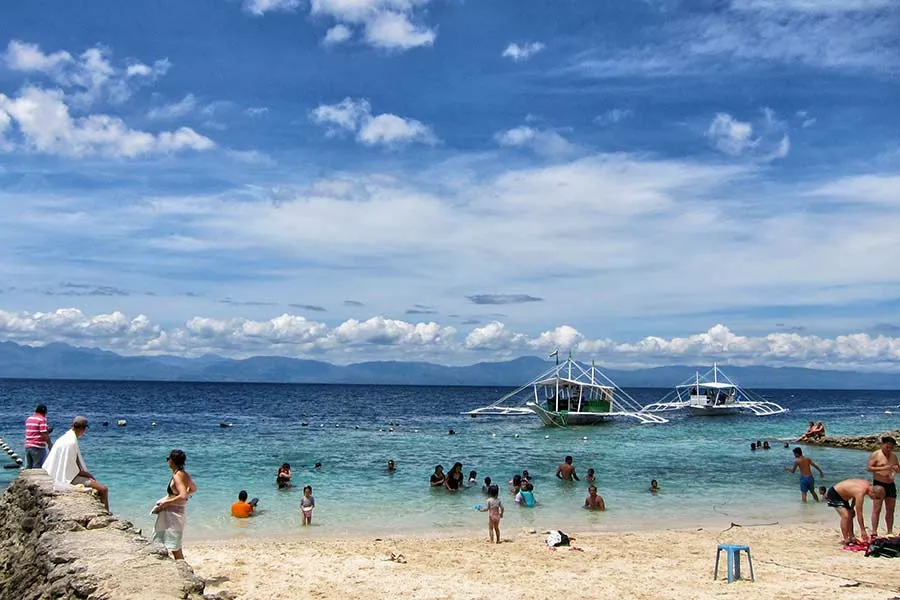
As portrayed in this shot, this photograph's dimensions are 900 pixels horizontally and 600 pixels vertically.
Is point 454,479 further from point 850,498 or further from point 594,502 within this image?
point 850,498

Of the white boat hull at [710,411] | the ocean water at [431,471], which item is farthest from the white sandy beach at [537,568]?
the white boat hull at [710,411]

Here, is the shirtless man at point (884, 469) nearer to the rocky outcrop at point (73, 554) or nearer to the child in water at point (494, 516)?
the child in water at point (494, 516)

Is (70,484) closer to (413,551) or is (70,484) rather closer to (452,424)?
(413,551)

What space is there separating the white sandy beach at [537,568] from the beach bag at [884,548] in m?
0.23

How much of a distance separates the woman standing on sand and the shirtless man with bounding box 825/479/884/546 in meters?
11.9

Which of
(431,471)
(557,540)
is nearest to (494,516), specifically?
(557,540)

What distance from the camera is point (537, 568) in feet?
43.7

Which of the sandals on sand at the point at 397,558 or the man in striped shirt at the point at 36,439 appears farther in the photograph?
A: the sandals on sand at the point at 397,558

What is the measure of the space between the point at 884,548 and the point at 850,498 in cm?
117

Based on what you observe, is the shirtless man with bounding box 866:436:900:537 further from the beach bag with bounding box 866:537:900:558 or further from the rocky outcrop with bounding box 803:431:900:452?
the rocky outcrop with bounding box 803:431:900:452

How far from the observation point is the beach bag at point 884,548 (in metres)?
13.4

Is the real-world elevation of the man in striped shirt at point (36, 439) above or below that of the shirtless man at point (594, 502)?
above

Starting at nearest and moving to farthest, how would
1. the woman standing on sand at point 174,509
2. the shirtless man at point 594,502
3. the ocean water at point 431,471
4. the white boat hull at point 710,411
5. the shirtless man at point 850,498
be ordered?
1. the woman standing on sand at point 174,509
2. the shirtless man at point 850,498
3. the ocean water at point 431,471
4. the shirtless man at point 594,502
5. the white boat hull at point 710,411

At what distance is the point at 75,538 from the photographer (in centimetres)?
719
